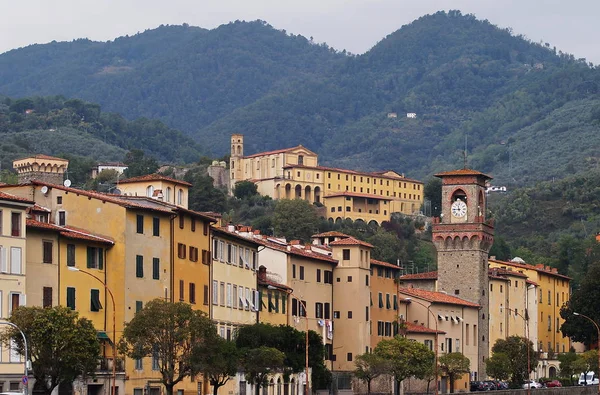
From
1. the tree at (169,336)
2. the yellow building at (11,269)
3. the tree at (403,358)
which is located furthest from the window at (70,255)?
the tree at (403,358)

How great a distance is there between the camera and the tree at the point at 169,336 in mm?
78438

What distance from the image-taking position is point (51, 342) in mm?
71875

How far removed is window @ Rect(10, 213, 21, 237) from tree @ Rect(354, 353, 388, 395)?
37.3m

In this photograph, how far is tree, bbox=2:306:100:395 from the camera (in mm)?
71438

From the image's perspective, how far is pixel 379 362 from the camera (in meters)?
106

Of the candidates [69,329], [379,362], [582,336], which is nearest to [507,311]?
[582,336]

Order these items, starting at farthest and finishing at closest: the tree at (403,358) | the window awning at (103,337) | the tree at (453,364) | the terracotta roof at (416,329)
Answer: the terracotta roof at (416,329), the tree at (453,364), the tree at (403,358), the window awning at (103,337)

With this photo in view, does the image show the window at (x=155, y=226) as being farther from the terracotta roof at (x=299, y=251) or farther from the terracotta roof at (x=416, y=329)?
the terracotta roof at (x=416, y=329)

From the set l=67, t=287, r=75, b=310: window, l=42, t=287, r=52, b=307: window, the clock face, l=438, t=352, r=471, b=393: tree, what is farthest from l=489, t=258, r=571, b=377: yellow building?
l=42, t=287, r=52, b=307: window

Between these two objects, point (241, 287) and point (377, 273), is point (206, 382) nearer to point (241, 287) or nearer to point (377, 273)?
point (241, 287)

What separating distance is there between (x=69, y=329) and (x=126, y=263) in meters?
12.5

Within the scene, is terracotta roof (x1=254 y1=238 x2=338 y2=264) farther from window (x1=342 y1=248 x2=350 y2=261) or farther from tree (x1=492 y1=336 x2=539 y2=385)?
tree (x1=492 y1=336 x2=539 y2=385)

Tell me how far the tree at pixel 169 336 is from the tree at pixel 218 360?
12.6 inches

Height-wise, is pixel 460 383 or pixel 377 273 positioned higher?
pixel 377 273
